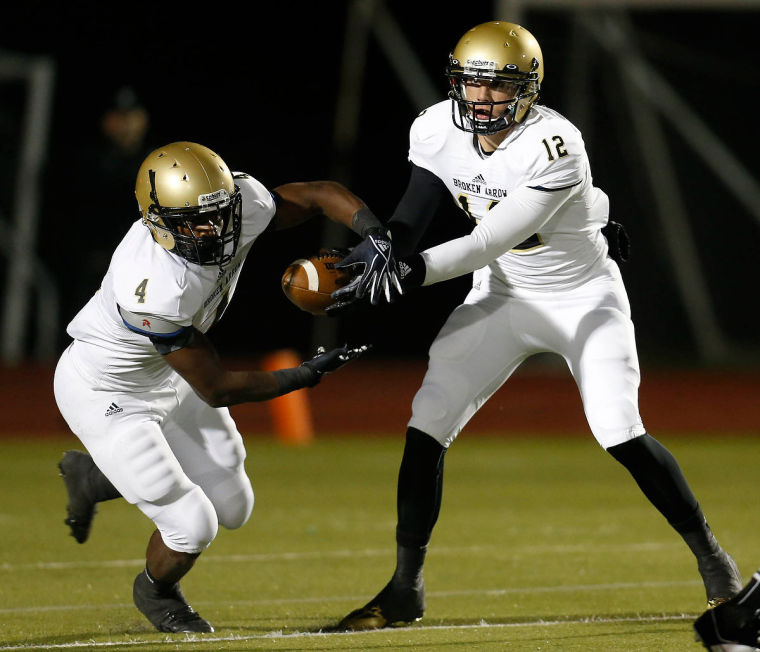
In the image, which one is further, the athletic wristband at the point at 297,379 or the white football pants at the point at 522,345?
the white football pants at the point at 522,345

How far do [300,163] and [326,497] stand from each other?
555 cm

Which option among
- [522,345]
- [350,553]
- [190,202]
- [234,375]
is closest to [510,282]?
[522,345]

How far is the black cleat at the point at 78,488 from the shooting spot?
4.45m

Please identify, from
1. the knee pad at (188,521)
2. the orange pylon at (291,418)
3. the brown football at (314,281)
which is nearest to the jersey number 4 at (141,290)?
the brown football at (314,281)

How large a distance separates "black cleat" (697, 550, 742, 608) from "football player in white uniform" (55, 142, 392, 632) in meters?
1.28

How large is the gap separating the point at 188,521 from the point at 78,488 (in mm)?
657

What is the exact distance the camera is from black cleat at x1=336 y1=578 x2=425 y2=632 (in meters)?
4.11

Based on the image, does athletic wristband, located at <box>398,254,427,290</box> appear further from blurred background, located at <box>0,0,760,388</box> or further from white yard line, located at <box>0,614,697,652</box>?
blurred background, located at <box>0,0,760,388</box>

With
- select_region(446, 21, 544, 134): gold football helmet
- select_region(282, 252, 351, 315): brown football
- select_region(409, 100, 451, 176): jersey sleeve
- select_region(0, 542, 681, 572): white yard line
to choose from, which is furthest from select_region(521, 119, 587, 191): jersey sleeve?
select_region(0, 542, 681, 572): white yard line

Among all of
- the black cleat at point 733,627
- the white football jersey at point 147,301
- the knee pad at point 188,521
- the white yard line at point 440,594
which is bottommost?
the white yard line at point 440,594

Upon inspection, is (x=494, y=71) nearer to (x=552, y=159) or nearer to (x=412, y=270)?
(x=552, y=159)

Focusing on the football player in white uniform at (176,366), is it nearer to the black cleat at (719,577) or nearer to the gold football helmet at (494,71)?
the gold football helmet at (494,71)

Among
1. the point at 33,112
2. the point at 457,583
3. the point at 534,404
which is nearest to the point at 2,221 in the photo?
the point at 33,112

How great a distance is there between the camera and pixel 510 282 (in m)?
4.30
